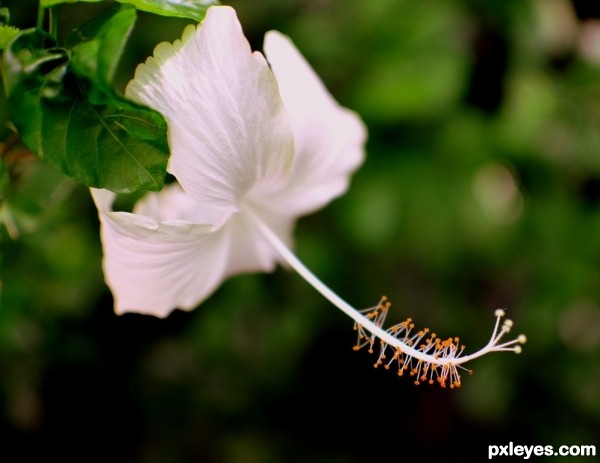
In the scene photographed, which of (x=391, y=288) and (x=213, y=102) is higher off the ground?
(x=213, y=102)

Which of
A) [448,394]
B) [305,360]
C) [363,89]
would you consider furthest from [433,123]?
[448,394]

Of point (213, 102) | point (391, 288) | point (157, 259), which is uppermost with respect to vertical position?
point (213, 102)

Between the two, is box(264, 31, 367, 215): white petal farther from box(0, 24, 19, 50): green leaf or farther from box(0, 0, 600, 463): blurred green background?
box(0, 0, 600, 463): blurred green background

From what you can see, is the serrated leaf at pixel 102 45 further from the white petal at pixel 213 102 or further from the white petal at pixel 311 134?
the white petal at pixel 311 134

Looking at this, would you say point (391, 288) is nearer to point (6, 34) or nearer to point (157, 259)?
point (157, 259)

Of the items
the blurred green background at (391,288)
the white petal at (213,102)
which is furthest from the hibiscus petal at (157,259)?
the blurred green background at (391,288)

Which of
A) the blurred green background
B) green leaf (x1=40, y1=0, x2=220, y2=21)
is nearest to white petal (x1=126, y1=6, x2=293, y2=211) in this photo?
green leaf (x1=40, y1=0, x2=220, y2=21)

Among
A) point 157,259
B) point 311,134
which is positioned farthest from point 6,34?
point 311,134
